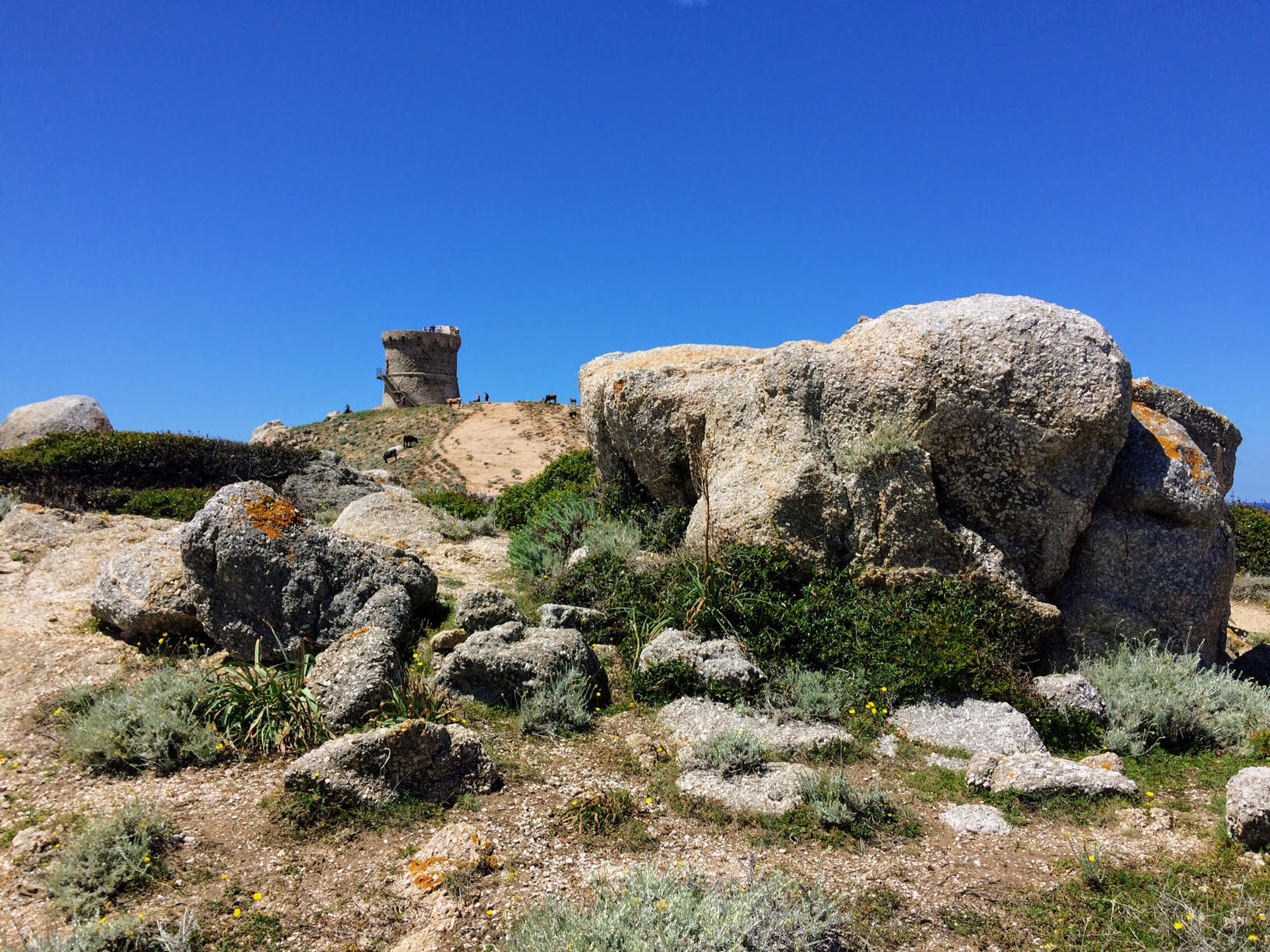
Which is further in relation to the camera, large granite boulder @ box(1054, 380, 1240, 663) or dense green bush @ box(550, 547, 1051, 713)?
large granite boulder @ box(1054, 380, 1240, 663)

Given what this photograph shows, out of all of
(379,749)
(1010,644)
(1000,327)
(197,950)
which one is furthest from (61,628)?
(1000,327)

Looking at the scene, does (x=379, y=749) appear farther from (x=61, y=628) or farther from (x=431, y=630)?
(x=61, y=628)

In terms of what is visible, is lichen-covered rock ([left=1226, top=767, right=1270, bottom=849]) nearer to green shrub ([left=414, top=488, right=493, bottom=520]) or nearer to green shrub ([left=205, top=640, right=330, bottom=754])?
green shrub ([left=205, top=640, right=330, bottom=754])

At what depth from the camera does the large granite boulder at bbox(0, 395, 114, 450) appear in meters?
24.3

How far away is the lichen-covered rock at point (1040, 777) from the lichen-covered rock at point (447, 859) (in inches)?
138

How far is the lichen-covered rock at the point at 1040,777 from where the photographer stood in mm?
5492

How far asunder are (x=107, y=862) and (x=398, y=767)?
165 centimetres

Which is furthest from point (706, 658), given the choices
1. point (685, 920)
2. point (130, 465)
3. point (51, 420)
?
point (51, 420)

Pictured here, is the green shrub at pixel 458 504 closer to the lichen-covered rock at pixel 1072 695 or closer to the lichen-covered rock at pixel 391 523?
the lichen-covered rock at pixel 391 523

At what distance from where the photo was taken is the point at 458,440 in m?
33.8

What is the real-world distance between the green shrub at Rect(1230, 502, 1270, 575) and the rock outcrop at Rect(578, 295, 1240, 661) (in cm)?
1125

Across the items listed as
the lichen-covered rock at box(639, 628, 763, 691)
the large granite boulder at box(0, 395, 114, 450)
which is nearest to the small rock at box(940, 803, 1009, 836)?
the lichen-covered rock at box(639, 628, 763, 691)

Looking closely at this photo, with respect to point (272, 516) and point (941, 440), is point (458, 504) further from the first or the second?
point (941, 440)

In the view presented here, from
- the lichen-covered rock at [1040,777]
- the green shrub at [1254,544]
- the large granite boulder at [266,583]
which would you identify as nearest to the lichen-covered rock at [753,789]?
the lichen-covered rock at [1040,777]
